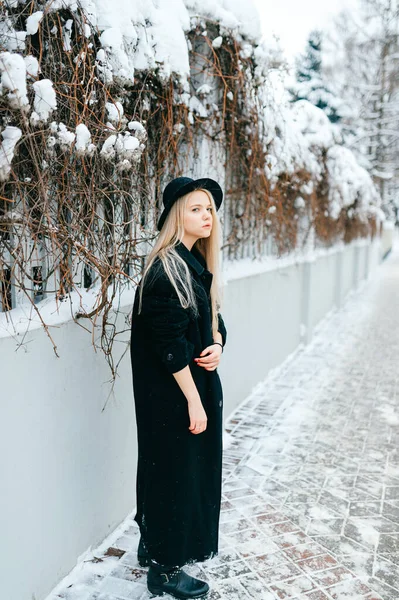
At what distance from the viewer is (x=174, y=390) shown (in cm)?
249

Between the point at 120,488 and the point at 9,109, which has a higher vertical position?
the point at 9,109

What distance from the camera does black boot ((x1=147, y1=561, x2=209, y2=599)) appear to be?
2658 millimetres

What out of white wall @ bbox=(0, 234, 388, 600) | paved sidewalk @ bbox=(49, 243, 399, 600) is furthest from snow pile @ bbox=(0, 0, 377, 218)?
paved sidewalk @ bbox=(49, 243, 399, 600)

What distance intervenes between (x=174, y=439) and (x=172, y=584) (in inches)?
30.2

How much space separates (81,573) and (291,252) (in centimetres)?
539

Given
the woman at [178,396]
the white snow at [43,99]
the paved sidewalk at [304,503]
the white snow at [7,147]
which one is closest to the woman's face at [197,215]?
the woman at [178,396]

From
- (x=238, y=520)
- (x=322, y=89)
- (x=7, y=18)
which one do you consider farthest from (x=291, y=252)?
(x=322, y=89)

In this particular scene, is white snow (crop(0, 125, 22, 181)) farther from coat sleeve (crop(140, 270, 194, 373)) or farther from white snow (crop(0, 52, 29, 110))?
coat sleeve (crop(140, 270, 194, 373))

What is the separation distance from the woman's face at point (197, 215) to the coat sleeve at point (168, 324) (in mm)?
337

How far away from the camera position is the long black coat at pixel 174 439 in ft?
8.13

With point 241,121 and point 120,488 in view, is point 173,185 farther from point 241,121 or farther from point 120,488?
point 241,121

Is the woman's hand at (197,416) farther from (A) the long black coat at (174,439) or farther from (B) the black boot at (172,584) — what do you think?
(B) the black boot at (172,584)

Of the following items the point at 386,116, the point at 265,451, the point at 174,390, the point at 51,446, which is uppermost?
the point at 386,116

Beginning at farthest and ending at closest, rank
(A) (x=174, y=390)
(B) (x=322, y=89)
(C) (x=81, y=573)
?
1. (B) (x=322, y=89)
2. (C) (x=81, y=573)
3. (A) (x=174, y=390)
